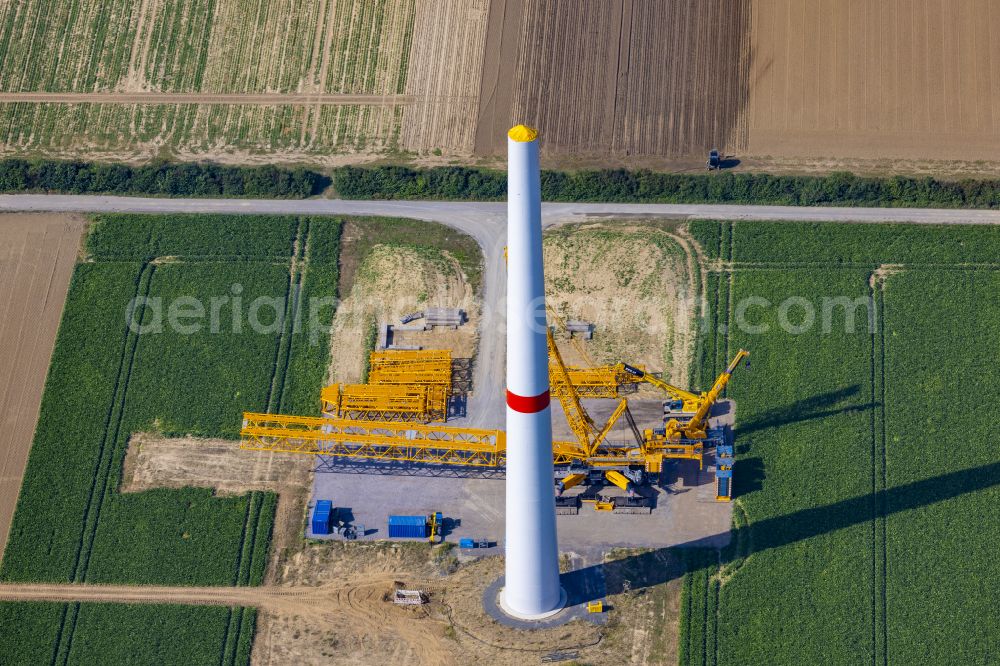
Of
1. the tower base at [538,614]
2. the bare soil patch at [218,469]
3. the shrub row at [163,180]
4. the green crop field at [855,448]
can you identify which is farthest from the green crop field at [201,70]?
the tower base at [538,614]

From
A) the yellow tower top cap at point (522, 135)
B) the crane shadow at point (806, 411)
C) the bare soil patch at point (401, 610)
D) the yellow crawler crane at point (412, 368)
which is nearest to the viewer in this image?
the yellow tower top cap at point (522, 135)

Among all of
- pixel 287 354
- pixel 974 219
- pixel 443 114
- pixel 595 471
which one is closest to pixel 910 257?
pixel 974 219

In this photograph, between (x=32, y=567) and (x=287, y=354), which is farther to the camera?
(x=287, y=354)

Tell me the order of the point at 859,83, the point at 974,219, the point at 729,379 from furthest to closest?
1. the point at 859,83
2. the point at 974,219
3. the point at 729,379

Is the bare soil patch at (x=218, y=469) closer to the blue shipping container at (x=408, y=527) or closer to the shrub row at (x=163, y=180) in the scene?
the blue shipping container at (x=408, y=527)

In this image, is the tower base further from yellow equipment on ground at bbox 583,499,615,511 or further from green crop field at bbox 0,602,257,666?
green crop field at bbox 0,602,257,666

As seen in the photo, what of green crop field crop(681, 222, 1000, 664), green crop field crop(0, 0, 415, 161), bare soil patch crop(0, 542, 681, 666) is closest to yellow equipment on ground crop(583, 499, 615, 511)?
bare soil patch crop(0, 542, 681, 666)

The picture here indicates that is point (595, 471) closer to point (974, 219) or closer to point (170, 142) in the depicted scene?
point (974, 219)
